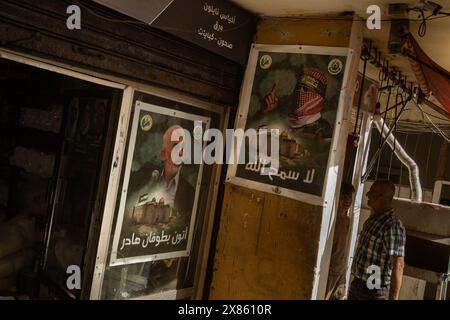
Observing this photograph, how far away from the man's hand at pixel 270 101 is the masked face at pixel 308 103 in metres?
0.28

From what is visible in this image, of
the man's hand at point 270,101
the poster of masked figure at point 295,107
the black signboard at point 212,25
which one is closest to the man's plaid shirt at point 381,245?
the poster of masked figure at point 295,107

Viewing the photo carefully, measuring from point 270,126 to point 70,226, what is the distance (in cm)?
259

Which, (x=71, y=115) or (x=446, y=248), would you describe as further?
(x=446, y=248)

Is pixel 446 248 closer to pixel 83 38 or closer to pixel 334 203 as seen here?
pixel 334 203

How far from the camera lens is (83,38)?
10.4 ft

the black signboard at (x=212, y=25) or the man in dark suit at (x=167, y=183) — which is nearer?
the black signboard at (x=212, y=25)

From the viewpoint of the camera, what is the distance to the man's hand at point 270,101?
4.29m

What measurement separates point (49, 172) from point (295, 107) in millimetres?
3261

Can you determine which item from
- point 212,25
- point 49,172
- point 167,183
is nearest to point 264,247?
point 167,183

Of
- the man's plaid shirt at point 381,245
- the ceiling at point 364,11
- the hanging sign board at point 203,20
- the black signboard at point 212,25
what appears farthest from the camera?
the man's plaid shirt at point 381,245

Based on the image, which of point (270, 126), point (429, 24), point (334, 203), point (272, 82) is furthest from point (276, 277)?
point (429, 24)

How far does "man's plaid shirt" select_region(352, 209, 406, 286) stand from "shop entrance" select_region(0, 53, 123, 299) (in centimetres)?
310

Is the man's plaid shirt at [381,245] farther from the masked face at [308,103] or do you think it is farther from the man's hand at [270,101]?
the man's hand at [270,101]

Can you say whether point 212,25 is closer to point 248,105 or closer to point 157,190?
point 248,105
